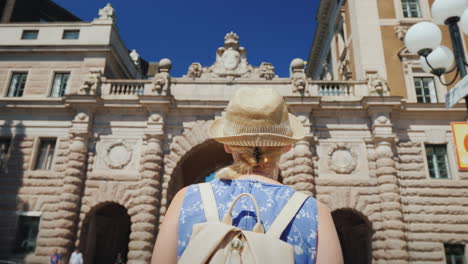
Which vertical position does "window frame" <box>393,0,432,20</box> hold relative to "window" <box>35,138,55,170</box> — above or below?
above

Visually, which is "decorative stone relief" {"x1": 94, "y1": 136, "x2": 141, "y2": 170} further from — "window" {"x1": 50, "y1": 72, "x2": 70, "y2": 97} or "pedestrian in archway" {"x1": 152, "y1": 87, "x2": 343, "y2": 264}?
"pedestrian in archway" {"x1": 152, "y1": 87, "x2": 343, "y2": 264}

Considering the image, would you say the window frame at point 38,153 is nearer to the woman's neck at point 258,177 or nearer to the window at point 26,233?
the window at point 26,233

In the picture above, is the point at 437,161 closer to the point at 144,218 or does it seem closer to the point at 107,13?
the point at 144,218

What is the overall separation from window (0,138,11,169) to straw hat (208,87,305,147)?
17.7m

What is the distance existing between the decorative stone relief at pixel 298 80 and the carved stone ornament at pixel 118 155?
841 cm

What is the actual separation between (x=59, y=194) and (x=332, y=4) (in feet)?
69.7

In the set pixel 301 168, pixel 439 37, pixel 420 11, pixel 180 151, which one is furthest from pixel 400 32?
pixel 180 151

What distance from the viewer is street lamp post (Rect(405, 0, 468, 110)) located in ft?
20.0

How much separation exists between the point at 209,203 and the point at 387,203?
13.9m

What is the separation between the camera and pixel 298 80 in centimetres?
1578

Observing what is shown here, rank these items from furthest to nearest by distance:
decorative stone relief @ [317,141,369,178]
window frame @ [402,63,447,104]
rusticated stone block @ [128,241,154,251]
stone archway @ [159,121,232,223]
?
1. window frame @ [402,63,447,104]
2. decorative stone relief @ [317,141,369,178]
3. stone archway @ [159,121,232,223]
4. rusticated stone block @ [128,241,154,251]

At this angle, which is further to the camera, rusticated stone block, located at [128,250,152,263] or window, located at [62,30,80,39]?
window, located at [62,30,80,39]

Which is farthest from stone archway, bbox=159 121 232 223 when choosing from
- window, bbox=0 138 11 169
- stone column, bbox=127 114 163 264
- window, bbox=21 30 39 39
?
window, bbox=21 30 39 39

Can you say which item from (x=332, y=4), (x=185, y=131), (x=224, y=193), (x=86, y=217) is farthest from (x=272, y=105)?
(x=332, y=4)
